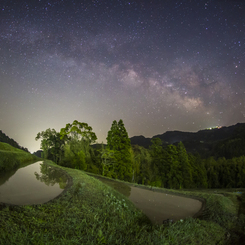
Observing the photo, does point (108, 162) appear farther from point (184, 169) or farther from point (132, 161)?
point (184, 169)

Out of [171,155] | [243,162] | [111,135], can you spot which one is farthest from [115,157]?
[243,162]

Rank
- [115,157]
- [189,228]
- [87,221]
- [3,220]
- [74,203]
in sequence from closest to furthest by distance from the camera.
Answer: [3,220]
[87,221]
[189,228]
[74,203]
[115,157]

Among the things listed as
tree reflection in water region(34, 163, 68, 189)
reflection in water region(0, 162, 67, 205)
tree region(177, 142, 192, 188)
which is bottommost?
tree region(177, 142, 192, 188)

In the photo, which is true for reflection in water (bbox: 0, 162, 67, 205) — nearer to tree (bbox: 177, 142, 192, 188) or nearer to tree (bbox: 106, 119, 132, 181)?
tree (bbox: 106, 119, 132, 181)

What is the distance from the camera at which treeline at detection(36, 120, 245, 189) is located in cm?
2420

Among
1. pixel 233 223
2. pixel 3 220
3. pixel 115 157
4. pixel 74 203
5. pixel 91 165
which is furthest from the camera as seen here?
pixel 91 165

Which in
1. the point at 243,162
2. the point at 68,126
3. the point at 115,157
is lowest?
the point at 243,162

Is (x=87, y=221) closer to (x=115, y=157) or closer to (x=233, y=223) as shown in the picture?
(x=233, y=223)

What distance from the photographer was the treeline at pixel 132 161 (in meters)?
24.2

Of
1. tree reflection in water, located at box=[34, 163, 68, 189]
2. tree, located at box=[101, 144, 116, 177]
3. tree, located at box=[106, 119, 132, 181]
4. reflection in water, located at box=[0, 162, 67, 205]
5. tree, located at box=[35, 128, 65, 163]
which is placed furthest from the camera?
tree, located at box=[35, 128, 65, 163]

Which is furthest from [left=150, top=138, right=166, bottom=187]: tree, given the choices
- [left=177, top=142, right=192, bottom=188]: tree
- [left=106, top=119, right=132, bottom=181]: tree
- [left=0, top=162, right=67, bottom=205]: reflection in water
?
[left=0, top=162, right=67, bottom=205]: reflection in water

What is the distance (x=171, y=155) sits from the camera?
108ft

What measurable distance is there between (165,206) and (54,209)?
5.66 metres

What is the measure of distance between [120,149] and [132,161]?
5.74 metres
